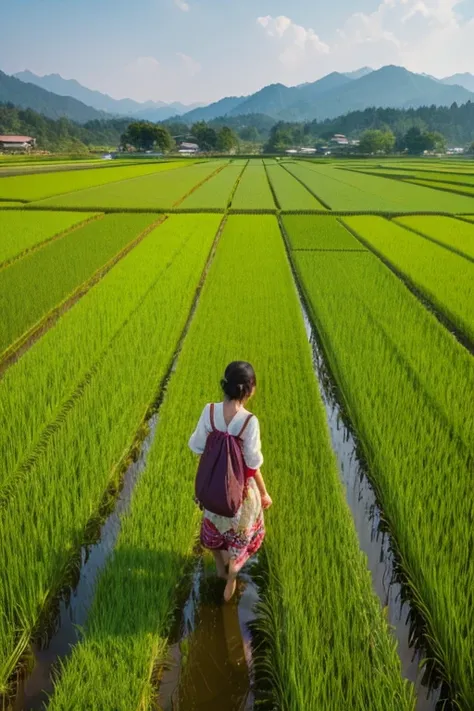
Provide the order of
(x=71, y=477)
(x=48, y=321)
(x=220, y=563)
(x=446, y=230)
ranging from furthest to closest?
(x=446, y=230)
(x=48, y=321)
(x=71, y=477)
(x=220, y=563)

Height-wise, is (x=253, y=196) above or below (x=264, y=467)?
above

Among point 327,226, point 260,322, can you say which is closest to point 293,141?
point 327,226

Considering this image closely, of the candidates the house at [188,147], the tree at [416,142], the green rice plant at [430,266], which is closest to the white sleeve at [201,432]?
the green rice plant at [430,266]

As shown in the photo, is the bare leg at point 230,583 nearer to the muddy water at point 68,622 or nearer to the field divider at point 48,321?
the muddy water at point 68,622

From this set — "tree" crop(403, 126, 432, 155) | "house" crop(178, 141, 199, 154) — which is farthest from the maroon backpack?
"house" crop(178, 141, 199, 154)

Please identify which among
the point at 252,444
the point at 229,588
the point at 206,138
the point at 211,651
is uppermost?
the point at 206,138

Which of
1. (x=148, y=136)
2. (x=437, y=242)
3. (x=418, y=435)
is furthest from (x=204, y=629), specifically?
(x=148, y=136)

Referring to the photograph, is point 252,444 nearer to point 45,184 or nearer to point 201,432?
point 201,432
